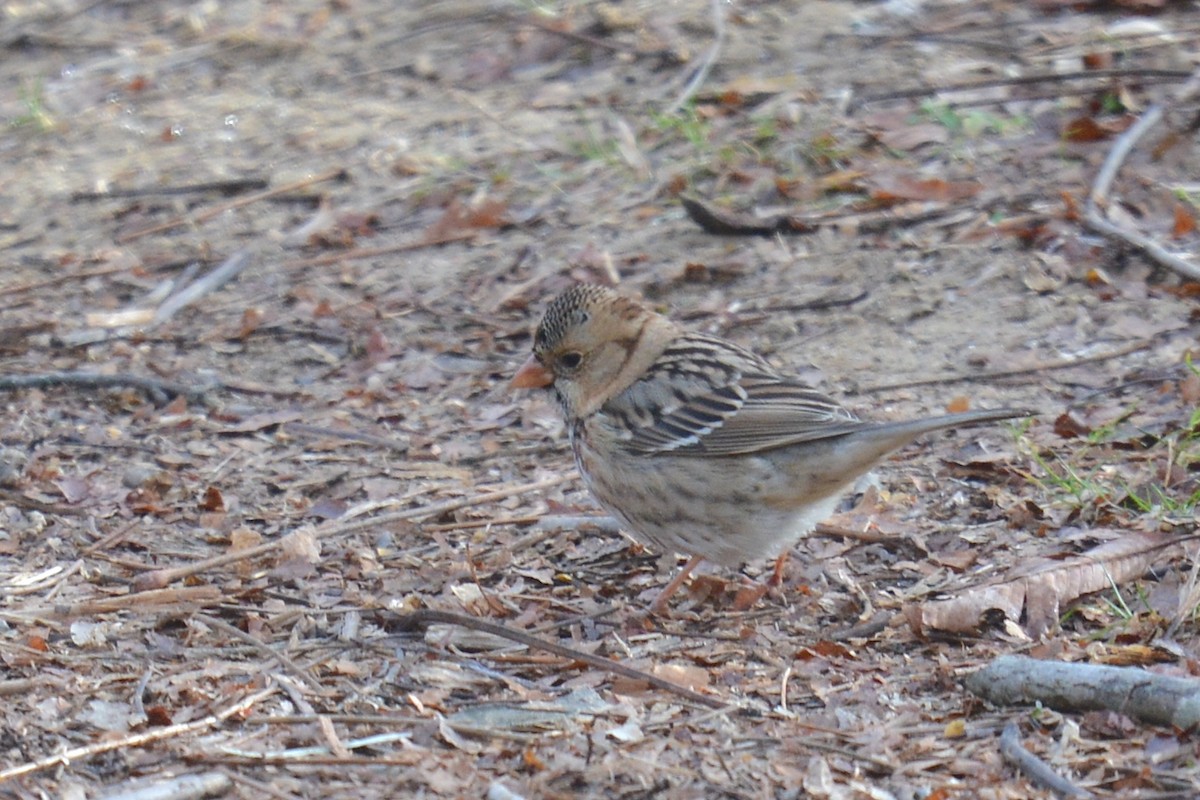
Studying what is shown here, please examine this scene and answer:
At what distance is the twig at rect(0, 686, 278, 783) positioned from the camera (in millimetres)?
3504

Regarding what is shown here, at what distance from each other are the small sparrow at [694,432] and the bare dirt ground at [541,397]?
9.0 inches

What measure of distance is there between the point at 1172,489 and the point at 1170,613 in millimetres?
816

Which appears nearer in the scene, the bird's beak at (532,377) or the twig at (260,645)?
the twig at (260,645)

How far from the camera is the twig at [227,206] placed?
8.02 meters

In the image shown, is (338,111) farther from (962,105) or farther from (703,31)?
(962,105)

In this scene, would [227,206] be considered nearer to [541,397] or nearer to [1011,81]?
[541,397]

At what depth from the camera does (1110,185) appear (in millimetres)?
6859

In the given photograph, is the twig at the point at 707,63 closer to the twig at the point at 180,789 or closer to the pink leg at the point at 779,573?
the pink leg at the point at 779,573

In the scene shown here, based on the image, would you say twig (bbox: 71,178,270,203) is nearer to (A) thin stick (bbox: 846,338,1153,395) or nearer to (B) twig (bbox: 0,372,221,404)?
(B) twig (bbox: 0,372,221,404)

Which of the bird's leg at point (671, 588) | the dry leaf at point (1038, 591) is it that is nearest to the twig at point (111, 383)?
the bird's leg at point (671, 588)

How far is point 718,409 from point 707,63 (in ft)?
13.0

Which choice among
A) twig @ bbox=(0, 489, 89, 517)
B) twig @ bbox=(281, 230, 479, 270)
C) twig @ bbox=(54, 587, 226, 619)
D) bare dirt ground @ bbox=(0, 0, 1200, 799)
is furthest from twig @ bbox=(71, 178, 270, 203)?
twig @ bbox=(54, 587, 226, 619)

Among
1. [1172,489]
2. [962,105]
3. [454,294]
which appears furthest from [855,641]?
[962,105]

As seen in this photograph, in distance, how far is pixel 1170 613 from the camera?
166 inches
